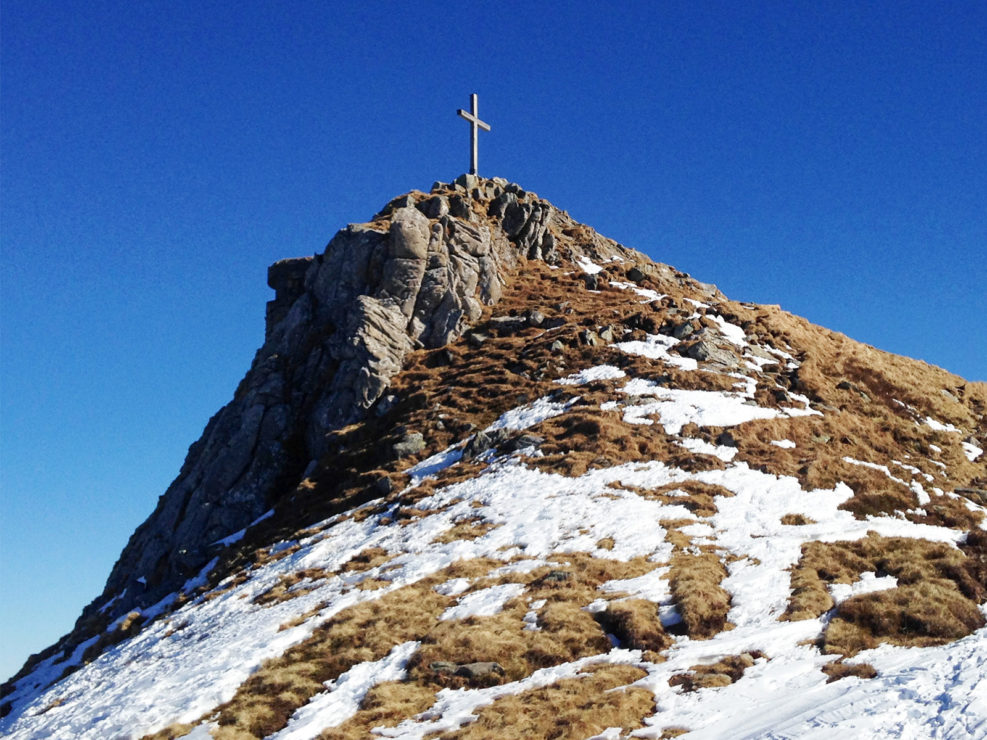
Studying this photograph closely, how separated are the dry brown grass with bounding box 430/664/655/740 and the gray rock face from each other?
20627 mm

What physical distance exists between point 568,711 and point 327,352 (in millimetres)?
33342

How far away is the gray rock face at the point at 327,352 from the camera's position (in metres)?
39.4

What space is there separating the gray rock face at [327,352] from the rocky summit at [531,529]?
0.20 meters

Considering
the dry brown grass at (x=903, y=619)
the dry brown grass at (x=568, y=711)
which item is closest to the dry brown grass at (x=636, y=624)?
the dry brown grass at (x=568, y=711)

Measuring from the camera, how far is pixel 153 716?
60.1 ft

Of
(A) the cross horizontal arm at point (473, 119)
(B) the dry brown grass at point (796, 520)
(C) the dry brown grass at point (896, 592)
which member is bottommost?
(C) the dry brown grass at point (896, 592)

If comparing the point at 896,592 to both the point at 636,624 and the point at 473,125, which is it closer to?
the point at 636,624

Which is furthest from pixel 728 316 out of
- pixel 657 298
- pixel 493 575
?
pixel 493 575

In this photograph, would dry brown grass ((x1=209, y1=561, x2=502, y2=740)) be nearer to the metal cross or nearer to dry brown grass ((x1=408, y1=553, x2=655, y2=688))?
dry brown grass ((x1=408, y1=553, x2=655, y2=688))

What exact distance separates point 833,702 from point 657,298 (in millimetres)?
41785

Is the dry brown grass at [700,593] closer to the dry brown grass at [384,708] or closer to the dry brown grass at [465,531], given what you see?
the dry brown grass at [465,531]

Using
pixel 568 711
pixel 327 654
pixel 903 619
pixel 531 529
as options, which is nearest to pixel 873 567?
pixel 903 619

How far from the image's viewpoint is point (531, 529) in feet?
87.4

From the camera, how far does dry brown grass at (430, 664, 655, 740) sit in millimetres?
14961
